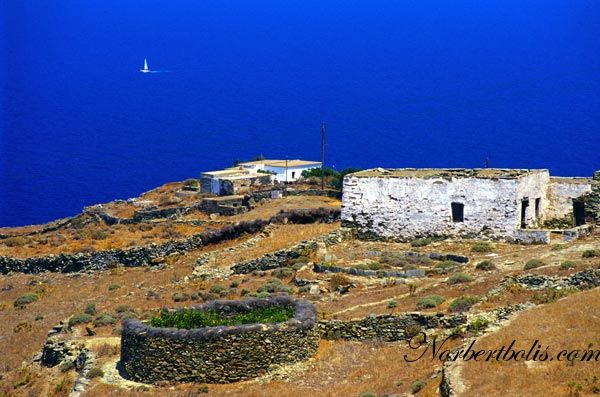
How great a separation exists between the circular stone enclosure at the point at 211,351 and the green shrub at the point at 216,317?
67 centimetres

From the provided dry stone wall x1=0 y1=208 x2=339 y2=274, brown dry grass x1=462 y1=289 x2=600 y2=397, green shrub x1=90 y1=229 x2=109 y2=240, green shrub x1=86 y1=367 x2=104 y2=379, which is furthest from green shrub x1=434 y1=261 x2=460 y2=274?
green shrub x1=90 y1=229 x2=109 y2=240

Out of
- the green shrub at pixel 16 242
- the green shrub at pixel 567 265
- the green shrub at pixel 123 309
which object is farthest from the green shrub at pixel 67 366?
the green shrub at pixel 16 242

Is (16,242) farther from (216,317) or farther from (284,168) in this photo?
(216,317)

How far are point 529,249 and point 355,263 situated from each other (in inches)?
199

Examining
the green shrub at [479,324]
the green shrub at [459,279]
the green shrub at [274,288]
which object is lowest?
the green shrub at [479,324]

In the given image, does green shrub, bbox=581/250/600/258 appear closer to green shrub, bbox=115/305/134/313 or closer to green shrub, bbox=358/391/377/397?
green shrub, bbox=358/391/377/397

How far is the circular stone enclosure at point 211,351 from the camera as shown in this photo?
2520 centimetres

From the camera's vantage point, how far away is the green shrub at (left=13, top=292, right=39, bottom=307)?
4081cm

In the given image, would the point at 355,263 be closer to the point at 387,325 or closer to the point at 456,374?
the point at 387,325

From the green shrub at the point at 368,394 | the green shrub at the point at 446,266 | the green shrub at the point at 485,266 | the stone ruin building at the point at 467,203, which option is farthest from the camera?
the stone ruin building at the point at 467,203

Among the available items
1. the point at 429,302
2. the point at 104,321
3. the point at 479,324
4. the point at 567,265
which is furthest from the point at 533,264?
the point at 104,321

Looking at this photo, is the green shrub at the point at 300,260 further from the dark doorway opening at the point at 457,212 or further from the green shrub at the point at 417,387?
the green shrub at the point at 417,387

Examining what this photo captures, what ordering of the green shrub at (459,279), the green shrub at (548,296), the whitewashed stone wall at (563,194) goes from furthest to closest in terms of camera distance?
the whitewashed stone wall at (563,194) → the green shrub at (459,279) → the green shrub at (548,296)

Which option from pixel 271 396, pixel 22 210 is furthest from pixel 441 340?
pixel 22 210
